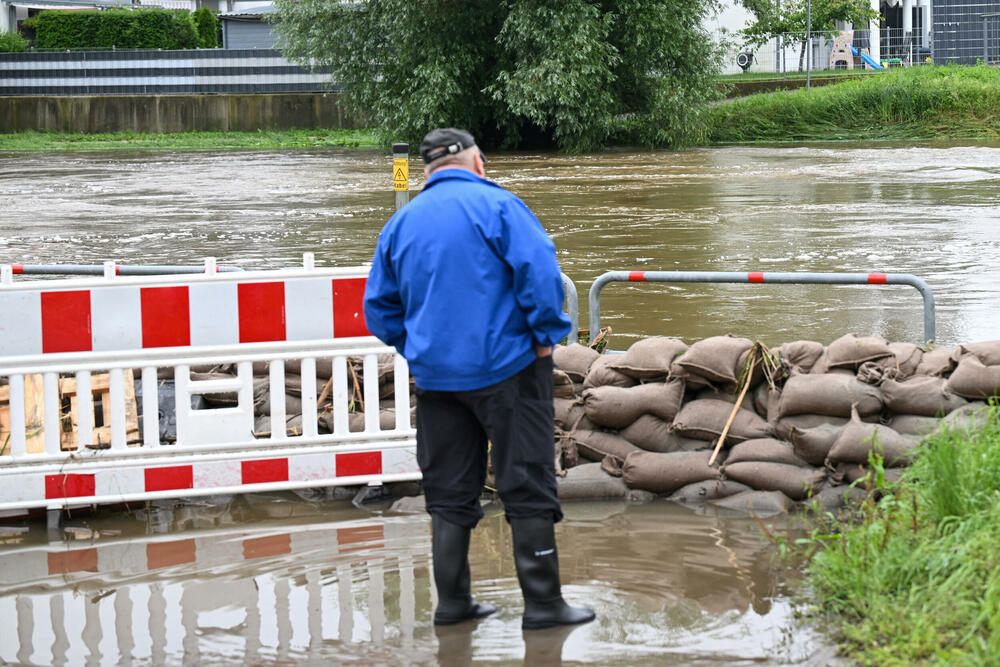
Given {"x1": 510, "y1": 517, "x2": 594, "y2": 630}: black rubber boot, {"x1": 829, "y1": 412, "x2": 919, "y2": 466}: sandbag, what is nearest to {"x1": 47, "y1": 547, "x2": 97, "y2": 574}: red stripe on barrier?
{"x1": 510, "y1": 517, "x2": 594, "y2": 630}: black rubber boot

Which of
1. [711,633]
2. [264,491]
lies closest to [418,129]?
[264,491]

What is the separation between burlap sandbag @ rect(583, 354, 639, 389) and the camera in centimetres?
612

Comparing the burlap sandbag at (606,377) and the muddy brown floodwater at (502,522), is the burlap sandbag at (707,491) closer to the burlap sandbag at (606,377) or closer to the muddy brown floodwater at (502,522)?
the muddy brown floodwater at (502,522)

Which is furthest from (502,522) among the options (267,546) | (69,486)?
(69,486)

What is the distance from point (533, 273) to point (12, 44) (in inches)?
1860

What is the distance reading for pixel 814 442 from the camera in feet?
18.3

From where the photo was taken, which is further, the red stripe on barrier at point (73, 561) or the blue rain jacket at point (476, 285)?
the red stripe on barrier at point (73, 561)

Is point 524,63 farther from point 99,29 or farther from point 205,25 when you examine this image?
point 205,25

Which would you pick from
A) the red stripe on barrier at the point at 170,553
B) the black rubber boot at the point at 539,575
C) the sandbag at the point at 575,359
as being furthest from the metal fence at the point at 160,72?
the black rubber boot at the point at 539,575

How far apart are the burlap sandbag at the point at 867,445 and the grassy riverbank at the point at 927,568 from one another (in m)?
0.55

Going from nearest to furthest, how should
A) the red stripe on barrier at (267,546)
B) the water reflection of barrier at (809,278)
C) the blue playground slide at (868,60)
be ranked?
the red stripe on barrier at (267,546), the water reflection of barrier at (809,278), the blue playground slide at (868,60)

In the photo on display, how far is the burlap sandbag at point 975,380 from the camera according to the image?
5.53 meters

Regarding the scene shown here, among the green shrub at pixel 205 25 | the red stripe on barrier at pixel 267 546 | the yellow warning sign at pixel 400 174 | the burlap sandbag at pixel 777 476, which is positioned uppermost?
the green shrub at pixel 205 25

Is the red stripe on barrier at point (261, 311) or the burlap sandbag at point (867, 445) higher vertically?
the red stripe on barrier at point (261, 311)
